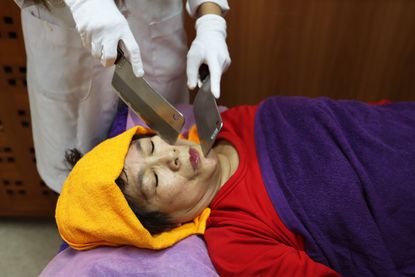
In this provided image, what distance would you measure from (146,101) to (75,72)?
0.25 meters

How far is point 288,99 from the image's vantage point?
1296 millimetres

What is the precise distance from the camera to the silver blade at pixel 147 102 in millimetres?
→ 1023

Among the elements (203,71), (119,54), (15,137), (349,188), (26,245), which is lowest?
(26,245)

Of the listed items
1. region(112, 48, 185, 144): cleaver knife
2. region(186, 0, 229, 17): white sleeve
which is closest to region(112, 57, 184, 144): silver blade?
region(112, 48, 185, 144): cleaver knife

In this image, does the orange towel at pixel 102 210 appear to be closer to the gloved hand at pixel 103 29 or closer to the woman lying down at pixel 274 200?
the woman lying down at pixel 274 200

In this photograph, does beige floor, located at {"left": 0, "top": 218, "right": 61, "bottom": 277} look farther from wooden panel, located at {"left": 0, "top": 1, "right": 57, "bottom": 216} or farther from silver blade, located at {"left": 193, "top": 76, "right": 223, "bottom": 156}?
silver blade, located at {"left": 193, "top": 76, "right": 223, "bottom": 156}

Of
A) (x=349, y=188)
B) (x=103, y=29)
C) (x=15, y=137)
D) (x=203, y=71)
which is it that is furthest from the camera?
(x=15, y=137)

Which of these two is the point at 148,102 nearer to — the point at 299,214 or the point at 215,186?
the point at 215,186

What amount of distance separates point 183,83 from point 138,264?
0.62 metres

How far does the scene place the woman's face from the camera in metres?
1.09

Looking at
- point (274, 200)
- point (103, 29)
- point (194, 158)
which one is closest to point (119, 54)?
point (103, 29)

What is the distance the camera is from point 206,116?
1094mm

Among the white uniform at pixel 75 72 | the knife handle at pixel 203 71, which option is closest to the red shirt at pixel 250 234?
the knife handle at pixel 203 71

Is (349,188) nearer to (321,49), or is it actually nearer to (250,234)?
(250,234)
